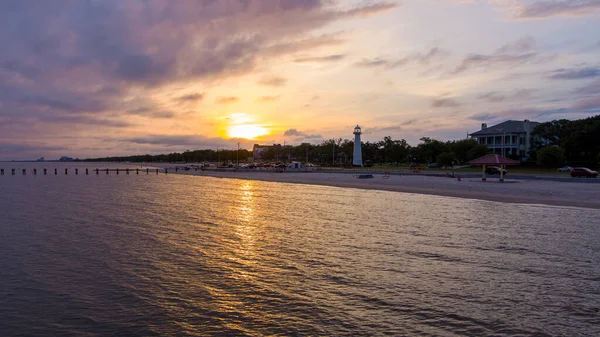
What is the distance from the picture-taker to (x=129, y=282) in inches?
481

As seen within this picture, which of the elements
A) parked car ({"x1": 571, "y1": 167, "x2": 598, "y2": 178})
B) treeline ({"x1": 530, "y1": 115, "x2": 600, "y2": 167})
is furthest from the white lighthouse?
parked car ({"x1": 571, "y1": 167, "x2": 598, "y2": 178})

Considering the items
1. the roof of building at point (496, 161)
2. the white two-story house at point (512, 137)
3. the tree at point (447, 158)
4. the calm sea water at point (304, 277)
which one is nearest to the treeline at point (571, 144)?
the white two-story house at point (512, 137)

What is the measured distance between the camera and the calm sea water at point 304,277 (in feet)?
30.3

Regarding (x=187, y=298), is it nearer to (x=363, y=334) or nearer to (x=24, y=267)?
(x=363, y=334)

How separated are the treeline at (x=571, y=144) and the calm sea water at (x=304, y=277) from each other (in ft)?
170

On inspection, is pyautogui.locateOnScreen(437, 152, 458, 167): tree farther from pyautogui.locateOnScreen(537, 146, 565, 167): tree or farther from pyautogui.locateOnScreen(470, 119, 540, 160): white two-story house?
Answer: pyautogui.locateOnScreen(537, 146, 565, 167): tree

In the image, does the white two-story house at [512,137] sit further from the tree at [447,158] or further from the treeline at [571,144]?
the tree at [447,158]

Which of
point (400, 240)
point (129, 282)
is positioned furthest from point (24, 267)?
point (400, 240)

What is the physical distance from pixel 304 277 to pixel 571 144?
262 ft

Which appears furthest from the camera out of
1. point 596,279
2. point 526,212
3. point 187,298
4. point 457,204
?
point 457,204

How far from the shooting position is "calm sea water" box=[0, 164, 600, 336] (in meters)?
9.23

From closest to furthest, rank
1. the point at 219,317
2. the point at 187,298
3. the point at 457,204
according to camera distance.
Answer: the point at 219,317 < the point at 187,298 < the point at 457,204

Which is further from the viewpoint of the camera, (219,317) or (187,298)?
(187,298)

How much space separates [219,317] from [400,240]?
1002 cm
